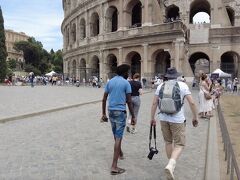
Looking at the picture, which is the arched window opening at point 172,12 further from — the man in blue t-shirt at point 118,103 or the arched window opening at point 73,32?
the man in blue t-shirt at point 118,103

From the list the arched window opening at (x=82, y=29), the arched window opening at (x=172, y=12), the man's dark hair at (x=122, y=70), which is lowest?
the man's dark hair at (x=122, y=70)

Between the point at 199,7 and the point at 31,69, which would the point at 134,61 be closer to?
the point at 199,7

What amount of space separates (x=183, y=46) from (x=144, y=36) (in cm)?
503

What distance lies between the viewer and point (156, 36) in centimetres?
3881

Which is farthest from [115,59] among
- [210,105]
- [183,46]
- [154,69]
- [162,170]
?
[162,170]

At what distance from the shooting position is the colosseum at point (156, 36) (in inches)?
1513

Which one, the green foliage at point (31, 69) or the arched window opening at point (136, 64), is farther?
the green foliage at point (31, 69)

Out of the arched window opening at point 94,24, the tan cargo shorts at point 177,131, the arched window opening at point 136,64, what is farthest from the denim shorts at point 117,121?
the arched window opening at point 94,24

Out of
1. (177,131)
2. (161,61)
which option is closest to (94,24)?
→ (161,61)

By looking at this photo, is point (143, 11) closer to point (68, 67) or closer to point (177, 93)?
point (68, 67)

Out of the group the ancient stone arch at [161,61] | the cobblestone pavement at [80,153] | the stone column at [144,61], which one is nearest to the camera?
the cobblestone pavement at [80,153]

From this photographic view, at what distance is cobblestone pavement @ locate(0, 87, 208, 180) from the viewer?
19.9ft

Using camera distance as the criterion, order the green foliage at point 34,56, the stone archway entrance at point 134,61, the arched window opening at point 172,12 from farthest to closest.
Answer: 1. the green foliage at point 34,56
2. the arched window opening at point 172,12
3. the stone archway entrance at point 134,61

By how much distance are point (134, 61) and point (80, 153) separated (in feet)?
129
